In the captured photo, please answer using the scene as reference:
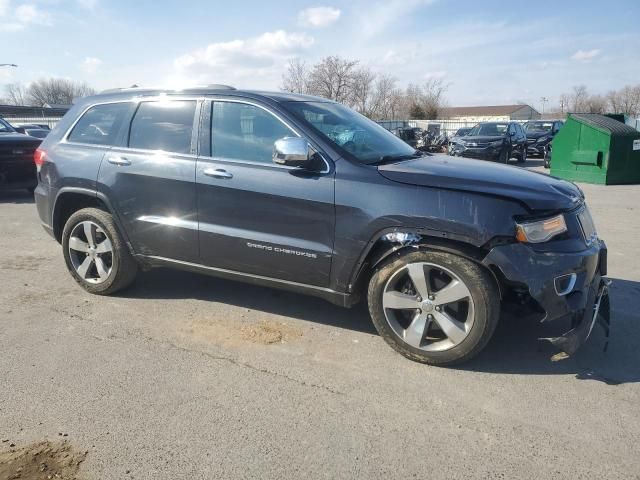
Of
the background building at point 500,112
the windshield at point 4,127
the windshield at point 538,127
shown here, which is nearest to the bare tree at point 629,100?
the background building at point 500,112

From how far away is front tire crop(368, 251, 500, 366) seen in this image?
10.6 feet

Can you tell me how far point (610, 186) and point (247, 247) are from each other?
1223cm

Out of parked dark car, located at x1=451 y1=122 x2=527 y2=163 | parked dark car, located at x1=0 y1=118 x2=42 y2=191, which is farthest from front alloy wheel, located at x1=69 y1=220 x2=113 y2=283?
parked dark car, located at x1=451 y1=122 x2=527 y2=163

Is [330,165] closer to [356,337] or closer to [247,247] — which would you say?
[247,247]

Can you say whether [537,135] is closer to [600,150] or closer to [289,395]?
[600,150]

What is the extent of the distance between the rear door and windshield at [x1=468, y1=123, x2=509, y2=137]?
1635 centimetres

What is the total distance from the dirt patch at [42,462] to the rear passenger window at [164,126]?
232 centimetres

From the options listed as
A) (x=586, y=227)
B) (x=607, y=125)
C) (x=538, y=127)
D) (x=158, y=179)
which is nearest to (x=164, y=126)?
(x=158, y=179)

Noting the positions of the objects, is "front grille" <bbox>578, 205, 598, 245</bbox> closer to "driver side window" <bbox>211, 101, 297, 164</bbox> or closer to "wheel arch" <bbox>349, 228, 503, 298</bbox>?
"wheel arch" <bbox>349, 228, 503, 298</bbox>

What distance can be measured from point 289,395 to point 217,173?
5.73ft

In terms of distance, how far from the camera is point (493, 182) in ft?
10.8

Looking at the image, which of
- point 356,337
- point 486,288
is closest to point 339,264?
point 356,337

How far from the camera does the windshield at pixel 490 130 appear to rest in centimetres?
1886

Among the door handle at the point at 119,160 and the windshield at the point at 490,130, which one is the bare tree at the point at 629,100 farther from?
the door handle at the point at 119,160
